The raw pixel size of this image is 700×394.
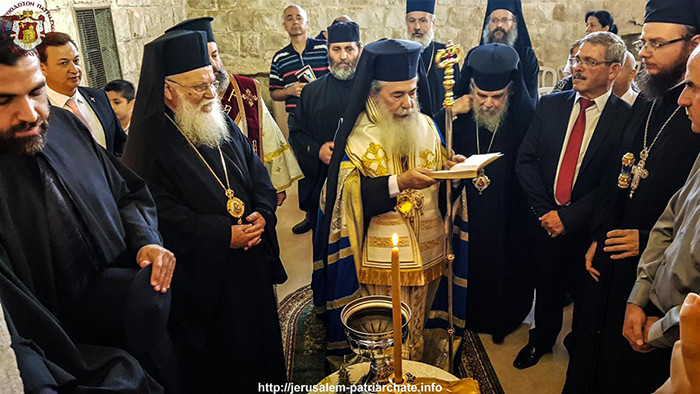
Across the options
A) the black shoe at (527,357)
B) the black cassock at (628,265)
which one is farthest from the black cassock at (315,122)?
the black cassock at (628,265)

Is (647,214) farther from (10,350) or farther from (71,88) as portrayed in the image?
(71,88)

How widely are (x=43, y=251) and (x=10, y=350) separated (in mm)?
515

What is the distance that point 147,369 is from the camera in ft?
7.07

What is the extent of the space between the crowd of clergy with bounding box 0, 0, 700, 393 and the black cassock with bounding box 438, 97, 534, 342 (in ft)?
0.05

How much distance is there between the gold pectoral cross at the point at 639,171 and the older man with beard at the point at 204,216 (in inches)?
77.7

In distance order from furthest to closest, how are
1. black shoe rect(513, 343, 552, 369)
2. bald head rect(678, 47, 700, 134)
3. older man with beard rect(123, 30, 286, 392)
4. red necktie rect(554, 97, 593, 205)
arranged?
black shoe rect(513, 343, 552, 369) → red necktie rect(554, 97, 593, 205) → older man with beard rect(123, 30, 286, 392) → bald head rect(678, 47, 700, 134)

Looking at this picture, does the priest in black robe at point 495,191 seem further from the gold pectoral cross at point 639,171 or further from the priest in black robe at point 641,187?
the gold pectoral cross at point 639,171

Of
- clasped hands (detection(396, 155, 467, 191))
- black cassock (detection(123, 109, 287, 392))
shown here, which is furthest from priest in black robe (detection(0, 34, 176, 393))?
clasped hands (detection(396, 155, 467, 191))

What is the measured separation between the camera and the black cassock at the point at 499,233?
3791 mm

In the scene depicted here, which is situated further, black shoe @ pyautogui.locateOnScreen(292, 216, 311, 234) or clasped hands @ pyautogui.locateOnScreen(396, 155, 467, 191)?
black shoe @ pyautogui.locateOnScreen(292, 216, 311, 234)

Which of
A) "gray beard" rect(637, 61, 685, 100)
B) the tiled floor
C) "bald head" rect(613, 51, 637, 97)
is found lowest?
the tiled floor

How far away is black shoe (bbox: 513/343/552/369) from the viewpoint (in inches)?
143

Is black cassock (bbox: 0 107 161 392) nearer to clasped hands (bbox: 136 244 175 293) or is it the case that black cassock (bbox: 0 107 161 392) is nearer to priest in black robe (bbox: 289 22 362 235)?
clasped hands (bbox: 136 244 175 293)

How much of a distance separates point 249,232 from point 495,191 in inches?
74.5
